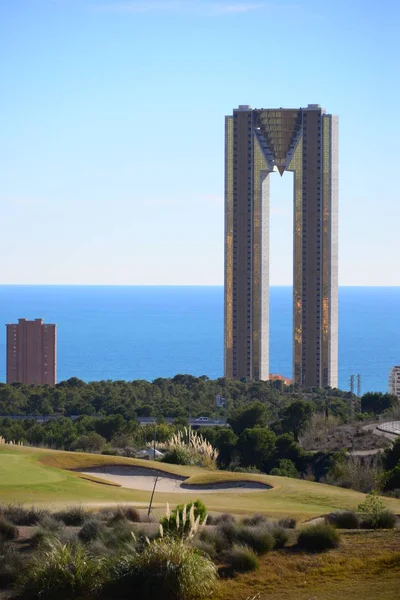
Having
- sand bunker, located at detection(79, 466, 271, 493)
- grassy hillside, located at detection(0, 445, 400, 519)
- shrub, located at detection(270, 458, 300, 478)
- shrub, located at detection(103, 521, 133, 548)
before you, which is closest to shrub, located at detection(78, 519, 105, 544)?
shrub, located at detection(103, 521, 133, 548)

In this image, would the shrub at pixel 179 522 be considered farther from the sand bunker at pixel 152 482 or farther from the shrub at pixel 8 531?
the sand bunker at pixel 152 482

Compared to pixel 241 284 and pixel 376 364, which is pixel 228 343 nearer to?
pixel 241 284

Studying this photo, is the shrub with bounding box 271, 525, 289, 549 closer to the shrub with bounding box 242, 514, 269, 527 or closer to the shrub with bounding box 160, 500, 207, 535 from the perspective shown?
the shrub with bounding box 242, 514, 269, 527

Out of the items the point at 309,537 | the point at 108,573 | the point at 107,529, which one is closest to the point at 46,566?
the point at 108,573

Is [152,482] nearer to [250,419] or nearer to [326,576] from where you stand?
[326,576]

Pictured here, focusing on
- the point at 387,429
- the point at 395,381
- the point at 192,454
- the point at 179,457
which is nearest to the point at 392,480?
the point at 179,457

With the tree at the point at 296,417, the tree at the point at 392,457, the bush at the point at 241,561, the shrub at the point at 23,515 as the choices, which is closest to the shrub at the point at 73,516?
the shrub at the point at 23,515
